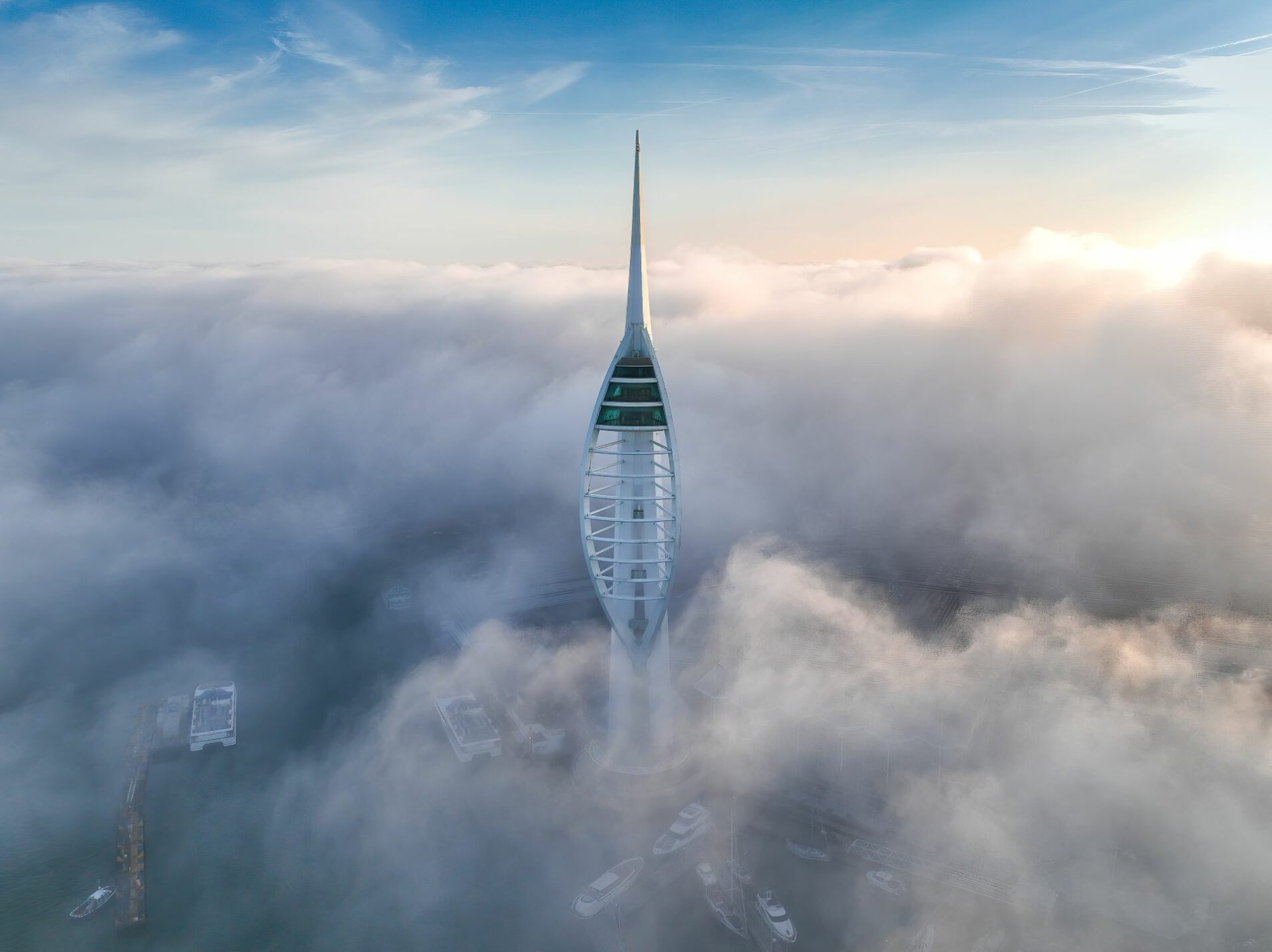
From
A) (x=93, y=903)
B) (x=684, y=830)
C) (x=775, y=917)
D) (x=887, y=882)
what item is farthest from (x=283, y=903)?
(x=887, y=882)

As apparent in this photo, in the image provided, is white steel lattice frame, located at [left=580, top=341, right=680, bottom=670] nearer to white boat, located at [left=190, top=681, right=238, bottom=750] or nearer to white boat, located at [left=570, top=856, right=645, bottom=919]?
white boat, located at [left=570, top=856, right=645, bottom=919]

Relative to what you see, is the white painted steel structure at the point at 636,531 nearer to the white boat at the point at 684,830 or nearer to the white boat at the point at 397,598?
the white boat at the point at 684,830

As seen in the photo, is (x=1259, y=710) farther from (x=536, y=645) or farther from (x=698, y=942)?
(x=536, y=645)

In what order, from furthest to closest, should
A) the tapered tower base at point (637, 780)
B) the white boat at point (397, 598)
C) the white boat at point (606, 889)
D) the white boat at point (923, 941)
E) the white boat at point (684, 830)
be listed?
the white boat at point (397, 598) → the tapered tower base at point (637, 780) → the white boat at point (684, 830) → the white boat at point (606, 889) → the white boat at point (923, 941)

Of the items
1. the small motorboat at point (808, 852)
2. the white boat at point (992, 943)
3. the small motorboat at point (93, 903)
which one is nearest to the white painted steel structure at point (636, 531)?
the small motorboat at point (808, 852)

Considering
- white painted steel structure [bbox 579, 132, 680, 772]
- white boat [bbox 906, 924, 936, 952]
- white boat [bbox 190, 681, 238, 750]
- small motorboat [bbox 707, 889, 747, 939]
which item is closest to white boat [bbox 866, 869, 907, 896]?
white boat [bbox 906, 924, 936, 952]

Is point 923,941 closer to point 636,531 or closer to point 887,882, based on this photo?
point 887,882

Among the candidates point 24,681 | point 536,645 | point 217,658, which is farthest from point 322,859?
point 24,681
